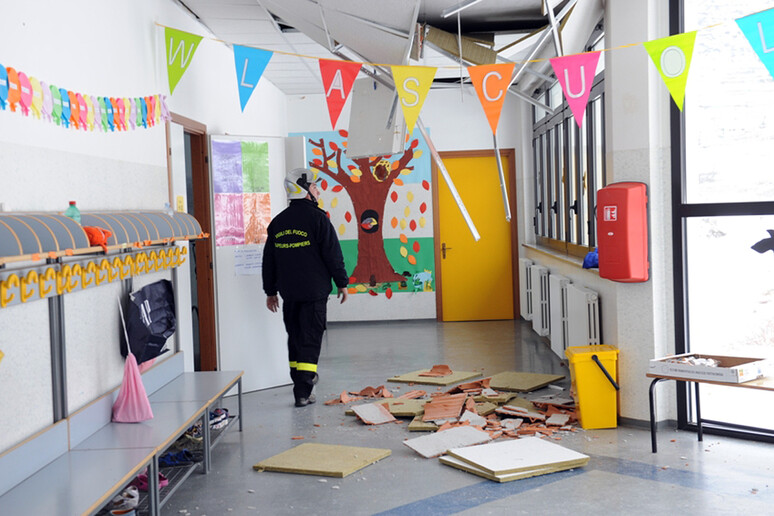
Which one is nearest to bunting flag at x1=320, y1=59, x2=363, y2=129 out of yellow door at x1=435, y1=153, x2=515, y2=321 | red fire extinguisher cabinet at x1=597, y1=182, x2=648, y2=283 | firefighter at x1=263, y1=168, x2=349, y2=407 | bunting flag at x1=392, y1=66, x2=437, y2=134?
bunting flag at x1=392, y1=66, x2=437, y2=134

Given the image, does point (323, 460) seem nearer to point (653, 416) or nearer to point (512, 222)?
point (653, 416)

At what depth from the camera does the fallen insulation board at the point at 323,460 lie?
402 centimetres

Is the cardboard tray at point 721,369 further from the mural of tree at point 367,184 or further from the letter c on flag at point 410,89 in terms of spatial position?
the mural of tree at point 367,184

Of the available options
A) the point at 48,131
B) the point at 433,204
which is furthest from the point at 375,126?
the point at 433,204

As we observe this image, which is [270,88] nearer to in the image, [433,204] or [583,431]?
[433,204]

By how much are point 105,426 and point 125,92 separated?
1.81 metres

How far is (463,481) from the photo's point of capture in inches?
151

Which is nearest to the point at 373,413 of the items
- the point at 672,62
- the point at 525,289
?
the point at 672,62

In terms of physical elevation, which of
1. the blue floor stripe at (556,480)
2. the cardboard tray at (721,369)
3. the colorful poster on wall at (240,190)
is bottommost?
the blue floor stripe at (556,480)

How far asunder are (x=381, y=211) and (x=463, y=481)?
20.2 ft

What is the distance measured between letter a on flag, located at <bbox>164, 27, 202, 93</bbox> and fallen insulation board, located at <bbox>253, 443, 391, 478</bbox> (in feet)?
7.50

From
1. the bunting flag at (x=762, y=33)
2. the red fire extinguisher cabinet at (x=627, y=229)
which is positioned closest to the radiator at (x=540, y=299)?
the red fire extinguisher cabinet at (x=627, y=229)

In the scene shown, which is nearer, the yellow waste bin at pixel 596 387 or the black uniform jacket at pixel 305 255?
the yellow waste bin at pixel 596 387

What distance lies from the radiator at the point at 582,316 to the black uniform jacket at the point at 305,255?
1.72 m
